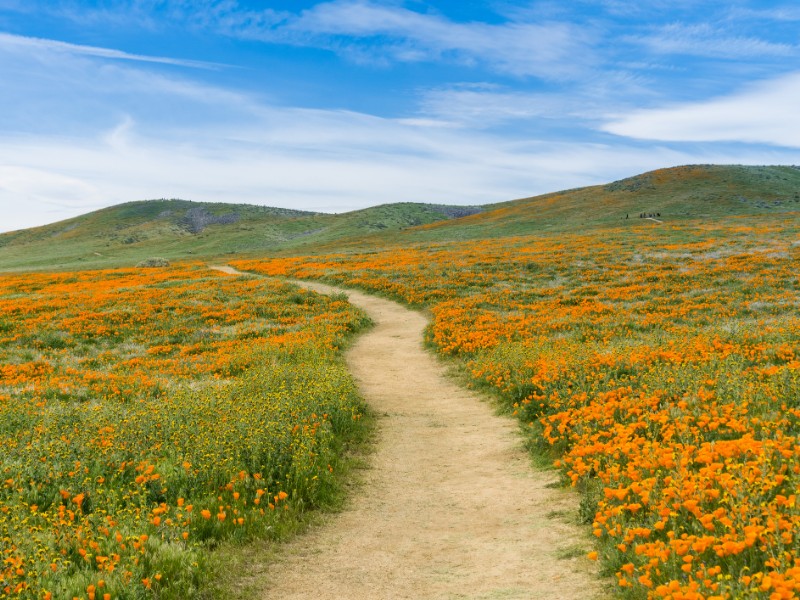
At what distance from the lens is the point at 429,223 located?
116m

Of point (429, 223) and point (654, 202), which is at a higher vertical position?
point (429, 223)

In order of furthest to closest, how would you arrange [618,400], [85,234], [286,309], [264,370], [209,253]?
[85,234] → [209,253] → [286,309] → [264,370] → [618,400]

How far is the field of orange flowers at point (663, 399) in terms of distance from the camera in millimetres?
4785

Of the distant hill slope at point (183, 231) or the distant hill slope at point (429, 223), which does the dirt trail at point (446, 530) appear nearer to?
the distant hill slope at point (429, 223)

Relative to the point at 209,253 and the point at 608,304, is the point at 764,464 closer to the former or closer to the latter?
the point at 608,304

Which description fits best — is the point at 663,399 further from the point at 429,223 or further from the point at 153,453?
the point at 429,223

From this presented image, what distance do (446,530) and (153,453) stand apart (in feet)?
15.6

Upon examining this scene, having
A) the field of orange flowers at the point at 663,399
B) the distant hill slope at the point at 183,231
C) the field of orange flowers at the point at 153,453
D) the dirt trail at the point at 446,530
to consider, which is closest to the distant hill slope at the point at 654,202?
the distant hill slope at the point at 183,231

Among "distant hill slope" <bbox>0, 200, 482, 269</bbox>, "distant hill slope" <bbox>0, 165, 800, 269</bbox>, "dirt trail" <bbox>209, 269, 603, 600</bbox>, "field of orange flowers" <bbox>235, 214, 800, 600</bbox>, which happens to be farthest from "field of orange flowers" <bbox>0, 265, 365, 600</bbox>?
"distant hill slope" <bbox>0, 200, 482, 269</bbox>

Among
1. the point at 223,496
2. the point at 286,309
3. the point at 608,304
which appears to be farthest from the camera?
the point at 286,309

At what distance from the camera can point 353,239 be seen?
3693 inches

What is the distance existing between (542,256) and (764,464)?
39855mm

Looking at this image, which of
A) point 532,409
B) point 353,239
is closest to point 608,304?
point 532,409

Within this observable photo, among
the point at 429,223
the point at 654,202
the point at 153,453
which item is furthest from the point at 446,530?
the point at 429,223
